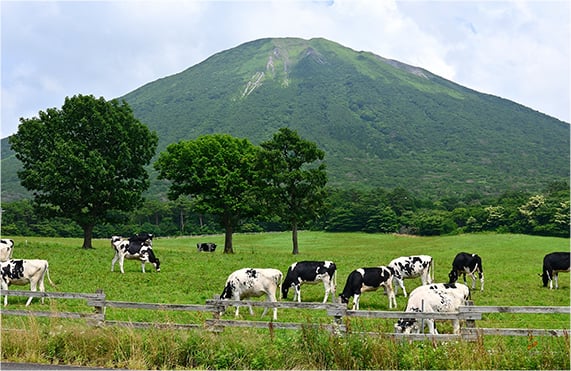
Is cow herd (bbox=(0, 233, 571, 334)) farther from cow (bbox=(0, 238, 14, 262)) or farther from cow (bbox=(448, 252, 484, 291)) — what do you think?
cow (bbox=(0, 238, 14, 262))

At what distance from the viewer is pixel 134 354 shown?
32.4 feet

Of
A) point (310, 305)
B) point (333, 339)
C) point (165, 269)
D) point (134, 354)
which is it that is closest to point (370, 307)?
point (310, 305)

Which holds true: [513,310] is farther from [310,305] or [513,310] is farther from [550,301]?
[550,301]

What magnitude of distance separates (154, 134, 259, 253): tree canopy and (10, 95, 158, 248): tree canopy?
3103mm

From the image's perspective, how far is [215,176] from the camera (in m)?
39.1

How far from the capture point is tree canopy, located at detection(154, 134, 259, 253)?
39.0m

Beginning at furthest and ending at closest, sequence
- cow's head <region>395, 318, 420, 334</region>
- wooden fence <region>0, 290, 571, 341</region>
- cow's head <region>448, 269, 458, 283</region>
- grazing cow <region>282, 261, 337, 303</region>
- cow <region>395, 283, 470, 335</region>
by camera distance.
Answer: cow's head <region>448, 269, 458, 283</region>
grazing cow <region>282, 261, 337, 303</region>
cow <region>395, 283, 470, 335</region>
cow's head <region>395, 318, 420, 334</region>
wooden fence <region>0, 290, 571, 341</region>

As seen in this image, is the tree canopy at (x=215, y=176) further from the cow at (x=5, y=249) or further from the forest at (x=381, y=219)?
the forest at (x=381, y=219)

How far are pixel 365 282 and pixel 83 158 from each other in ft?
81.0

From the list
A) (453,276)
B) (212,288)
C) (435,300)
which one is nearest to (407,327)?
(435,300)

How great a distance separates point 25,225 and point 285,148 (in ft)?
222

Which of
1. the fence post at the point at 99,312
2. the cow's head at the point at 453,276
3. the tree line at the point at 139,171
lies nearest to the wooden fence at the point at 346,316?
the fence post at the point at 99,312

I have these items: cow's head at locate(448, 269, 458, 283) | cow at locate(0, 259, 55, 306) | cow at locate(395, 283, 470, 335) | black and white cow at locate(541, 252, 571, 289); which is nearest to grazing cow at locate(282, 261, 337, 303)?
cow at locate(395, 283, 470, 335)

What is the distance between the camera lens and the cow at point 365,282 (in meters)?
16.6
